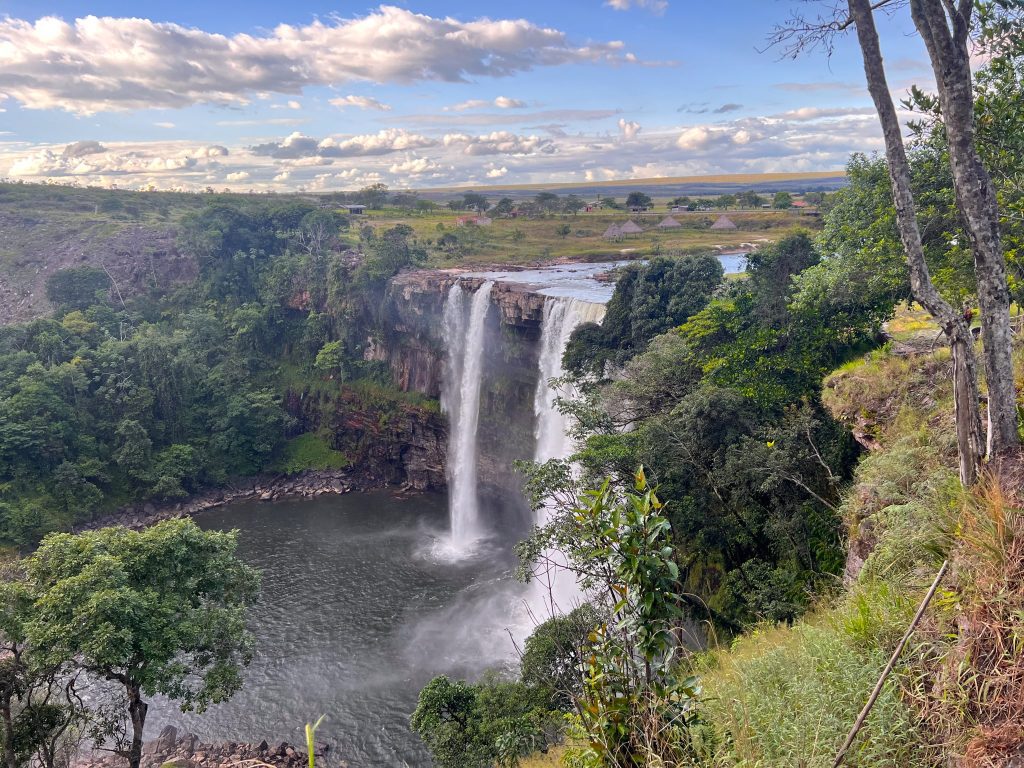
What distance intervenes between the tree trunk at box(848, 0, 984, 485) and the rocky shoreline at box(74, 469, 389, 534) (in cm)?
3718

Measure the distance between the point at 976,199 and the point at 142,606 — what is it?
17.9 meters

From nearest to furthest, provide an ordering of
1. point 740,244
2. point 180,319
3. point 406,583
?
point 406,583, point 740,244, point 180,319

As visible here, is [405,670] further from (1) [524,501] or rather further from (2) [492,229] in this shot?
(2) [492,229]

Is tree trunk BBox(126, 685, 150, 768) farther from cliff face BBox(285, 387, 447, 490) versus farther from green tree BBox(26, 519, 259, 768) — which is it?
cliff face BBox(285, 387, 447, 490)

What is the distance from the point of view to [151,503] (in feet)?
124

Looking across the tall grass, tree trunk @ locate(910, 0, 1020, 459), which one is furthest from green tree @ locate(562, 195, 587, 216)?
the tall grass

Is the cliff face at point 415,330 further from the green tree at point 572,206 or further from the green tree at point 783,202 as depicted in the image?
the green tree at point 783,202

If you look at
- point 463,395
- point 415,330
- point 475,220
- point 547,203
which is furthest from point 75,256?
point 547,203

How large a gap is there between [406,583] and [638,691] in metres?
25.0

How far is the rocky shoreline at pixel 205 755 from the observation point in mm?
17938

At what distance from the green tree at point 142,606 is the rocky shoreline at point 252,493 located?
21487mm

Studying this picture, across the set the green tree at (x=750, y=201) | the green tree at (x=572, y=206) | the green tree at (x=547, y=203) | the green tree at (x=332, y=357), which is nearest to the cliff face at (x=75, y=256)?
the green tree at (x=332, y=357)

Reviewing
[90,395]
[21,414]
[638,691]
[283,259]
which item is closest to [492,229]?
[283,259]

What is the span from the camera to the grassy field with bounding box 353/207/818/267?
46438 millimetres
